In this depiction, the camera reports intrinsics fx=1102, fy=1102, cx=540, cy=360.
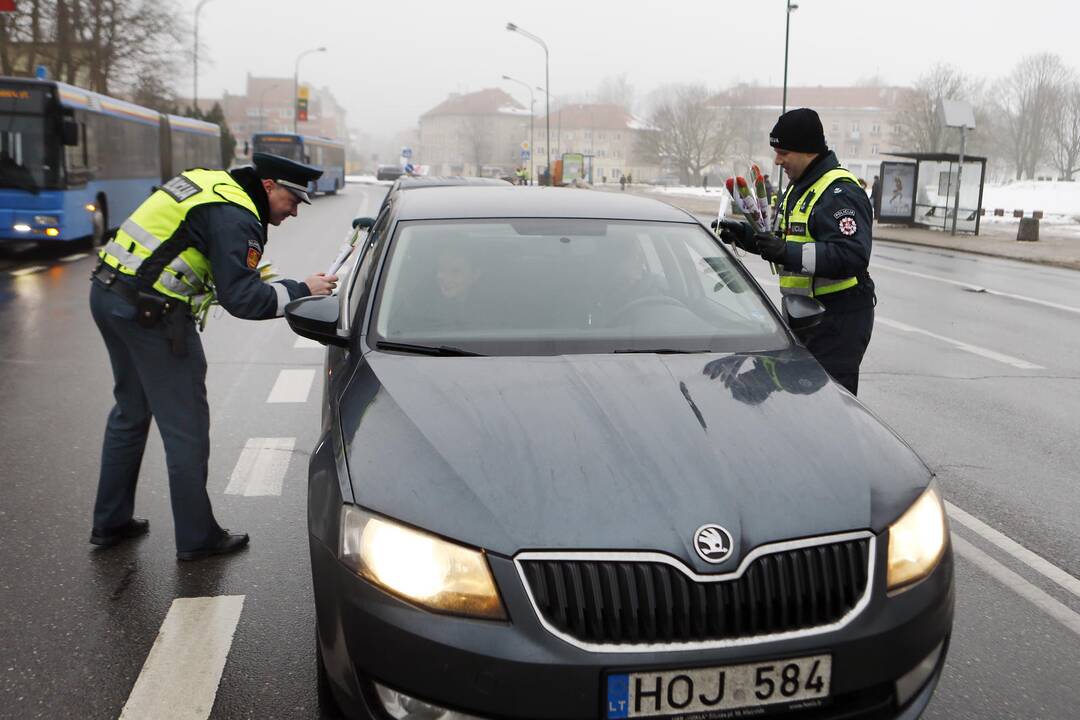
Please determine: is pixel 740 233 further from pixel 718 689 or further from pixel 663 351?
pixel 718 689

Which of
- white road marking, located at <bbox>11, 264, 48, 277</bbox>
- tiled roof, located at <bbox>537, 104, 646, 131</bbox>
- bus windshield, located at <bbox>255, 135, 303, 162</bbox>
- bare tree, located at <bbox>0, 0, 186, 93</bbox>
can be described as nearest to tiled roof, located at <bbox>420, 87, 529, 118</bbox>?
tiled roof, located at <bbox>537, 104, 646, 131</bbox>

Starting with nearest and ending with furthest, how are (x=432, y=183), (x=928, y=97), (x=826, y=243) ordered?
1. (x=826, y=243)
2. (x=432, y=183)
3. (x=928, y=97)

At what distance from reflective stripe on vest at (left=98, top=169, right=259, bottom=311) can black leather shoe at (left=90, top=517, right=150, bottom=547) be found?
1.04 meters

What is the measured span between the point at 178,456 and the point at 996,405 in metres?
5.79

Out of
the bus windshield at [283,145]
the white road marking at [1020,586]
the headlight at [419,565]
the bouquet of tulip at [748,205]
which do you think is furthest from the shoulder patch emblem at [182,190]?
the bus windshield at [283,145]

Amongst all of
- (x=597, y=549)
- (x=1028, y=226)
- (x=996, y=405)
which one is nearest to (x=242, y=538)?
(x=597, y=549)

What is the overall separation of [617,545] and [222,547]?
98.3 inches

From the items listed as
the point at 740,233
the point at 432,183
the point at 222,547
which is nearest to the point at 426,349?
the point at 222,547

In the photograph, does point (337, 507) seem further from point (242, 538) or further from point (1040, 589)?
point (1040, 589)

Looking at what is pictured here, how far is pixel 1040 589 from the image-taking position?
4172 millimetres

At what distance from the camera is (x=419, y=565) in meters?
2.52

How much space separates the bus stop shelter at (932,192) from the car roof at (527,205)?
26948 mm

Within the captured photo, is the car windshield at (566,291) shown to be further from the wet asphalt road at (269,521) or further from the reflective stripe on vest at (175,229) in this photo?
the wet asphalt road at (269,521)

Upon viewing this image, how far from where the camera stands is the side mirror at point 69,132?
17297 mm
